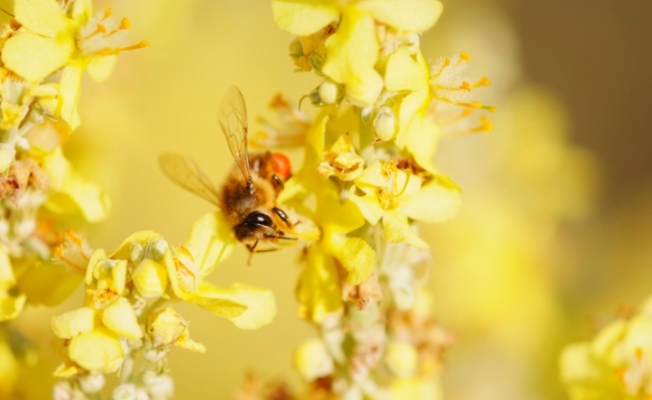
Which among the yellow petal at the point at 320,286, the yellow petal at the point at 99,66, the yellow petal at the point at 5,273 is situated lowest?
the yellow petal at the point at 5,273

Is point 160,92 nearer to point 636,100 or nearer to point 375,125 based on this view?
point 375,125

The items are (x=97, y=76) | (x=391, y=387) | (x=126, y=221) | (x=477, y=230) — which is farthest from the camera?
(x=126, y=221)

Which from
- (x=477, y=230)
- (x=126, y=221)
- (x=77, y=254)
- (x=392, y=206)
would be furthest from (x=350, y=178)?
(x=126, y=221)

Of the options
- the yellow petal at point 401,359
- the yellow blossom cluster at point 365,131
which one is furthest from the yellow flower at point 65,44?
the yellow petal at point 401,359

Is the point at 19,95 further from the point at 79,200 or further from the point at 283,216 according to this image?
the point at 283,216

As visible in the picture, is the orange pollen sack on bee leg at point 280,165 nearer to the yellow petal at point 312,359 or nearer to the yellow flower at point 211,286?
the yellow flower at point 211,286

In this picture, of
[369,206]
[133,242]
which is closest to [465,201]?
[369,206]

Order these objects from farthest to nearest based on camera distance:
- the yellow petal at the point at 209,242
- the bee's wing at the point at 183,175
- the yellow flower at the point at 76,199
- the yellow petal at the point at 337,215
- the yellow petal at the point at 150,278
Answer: the bee's wing at the point at 183,175
the yellow flower at the point at 76,199
the yellow petal at the point at 209,242
the yellow petal at the point at 337,215
the yellow petal at the point at 150,278
